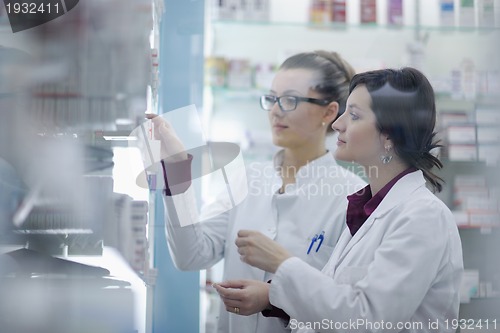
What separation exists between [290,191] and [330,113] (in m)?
0.26

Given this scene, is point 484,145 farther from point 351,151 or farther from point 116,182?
point 116,182

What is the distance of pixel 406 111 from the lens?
55.7 inches

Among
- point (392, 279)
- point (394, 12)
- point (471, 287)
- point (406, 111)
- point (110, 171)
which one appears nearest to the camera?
point (392, 279)

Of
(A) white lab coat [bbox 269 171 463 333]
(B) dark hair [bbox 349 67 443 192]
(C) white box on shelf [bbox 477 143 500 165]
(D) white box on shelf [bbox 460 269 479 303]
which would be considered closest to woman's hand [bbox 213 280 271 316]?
(A) white lab coat [bbox 269 171 463 333]

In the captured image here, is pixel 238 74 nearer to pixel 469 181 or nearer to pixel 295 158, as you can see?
pixel 295 158

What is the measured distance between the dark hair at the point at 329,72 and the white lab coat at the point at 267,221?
173 millimetres

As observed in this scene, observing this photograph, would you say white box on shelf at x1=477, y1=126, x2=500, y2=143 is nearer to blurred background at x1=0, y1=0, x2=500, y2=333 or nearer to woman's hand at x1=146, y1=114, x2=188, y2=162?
blurred background at x1=0, y1=0, x2=500, y2=333

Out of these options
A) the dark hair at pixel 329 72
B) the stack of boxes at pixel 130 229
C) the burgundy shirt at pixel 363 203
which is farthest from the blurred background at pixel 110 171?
the burgundy shirt at pixel 363 203

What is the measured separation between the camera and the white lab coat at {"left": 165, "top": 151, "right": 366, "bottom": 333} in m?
1.67

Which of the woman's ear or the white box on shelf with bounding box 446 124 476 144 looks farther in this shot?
the white box on shelf with bounding box 446 124 476 144

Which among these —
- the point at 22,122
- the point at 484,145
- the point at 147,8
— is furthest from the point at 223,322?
the point at 484,145

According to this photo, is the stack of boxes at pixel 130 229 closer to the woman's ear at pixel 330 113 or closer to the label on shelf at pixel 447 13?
the woman's ear at pixel 330 113

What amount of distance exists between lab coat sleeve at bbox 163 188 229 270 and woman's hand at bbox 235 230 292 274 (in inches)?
11.4

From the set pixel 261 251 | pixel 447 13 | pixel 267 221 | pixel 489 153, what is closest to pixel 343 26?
pixel 447 13
